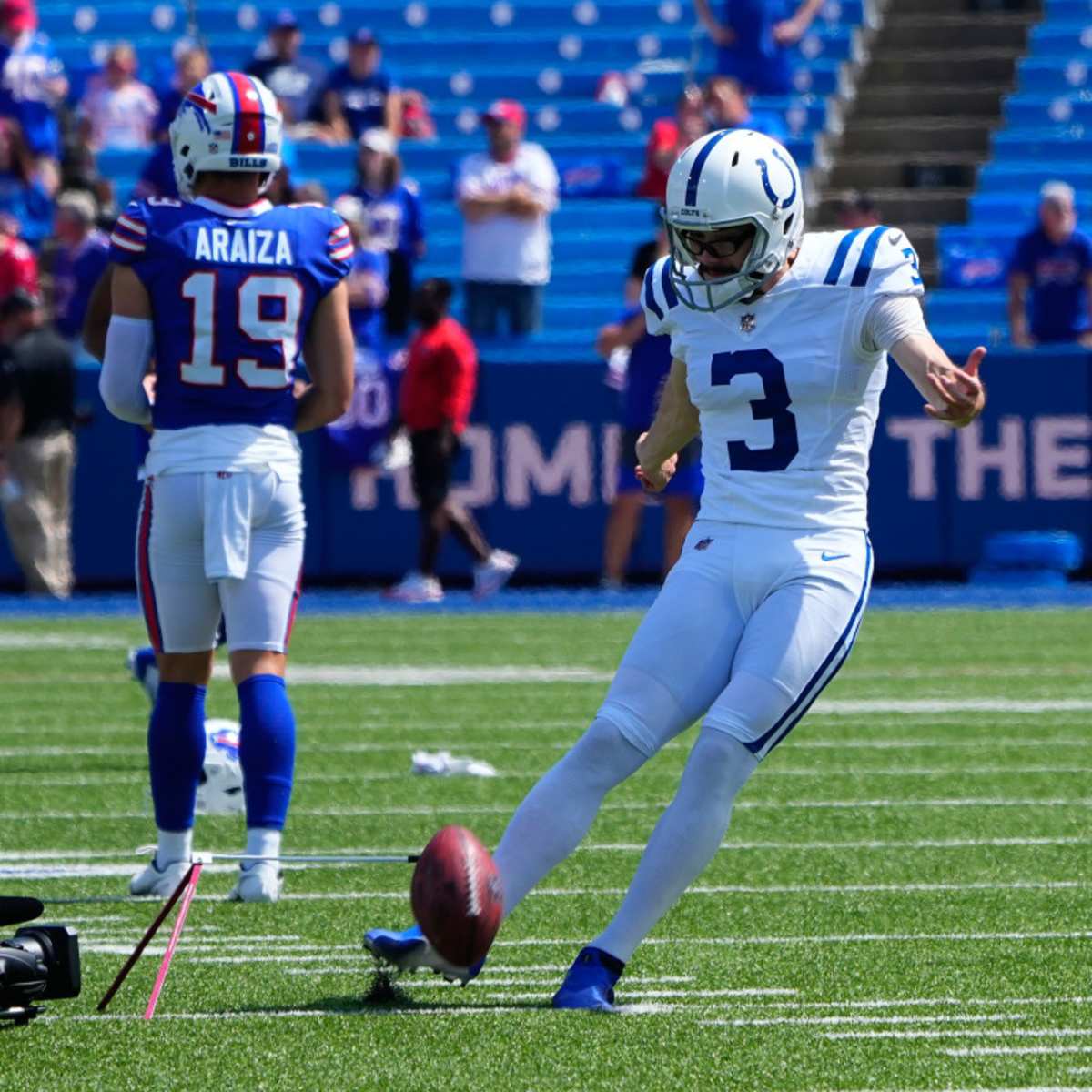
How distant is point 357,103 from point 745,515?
1309 centimetres

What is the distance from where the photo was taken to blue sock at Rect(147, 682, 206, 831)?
5.59 metres

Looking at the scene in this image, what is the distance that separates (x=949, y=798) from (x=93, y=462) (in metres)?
7.94

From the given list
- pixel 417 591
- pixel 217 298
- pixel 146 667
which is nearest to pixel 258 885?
pixel 217 298

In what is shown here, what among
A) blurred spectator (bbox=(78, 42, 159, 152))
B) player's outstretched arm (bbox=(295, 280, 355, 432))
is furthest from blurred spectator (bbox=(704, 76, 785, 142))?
player's outstretched arm (bbox=(295, 280, 355, 432))

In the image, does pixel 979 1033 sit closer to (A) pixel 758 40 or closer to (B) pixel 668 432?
(B) pixel 668 432

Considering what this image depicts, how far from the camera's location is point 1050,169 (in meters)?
17.4

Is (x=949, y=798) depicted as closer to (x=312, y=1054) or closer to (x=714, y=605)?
(x=714, y=605)

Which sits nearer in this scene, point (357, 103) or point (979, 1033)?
point (979, 1033)

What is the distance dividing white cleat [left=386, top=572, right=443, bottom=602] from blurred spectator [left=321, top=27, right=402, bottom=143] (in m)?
4.55

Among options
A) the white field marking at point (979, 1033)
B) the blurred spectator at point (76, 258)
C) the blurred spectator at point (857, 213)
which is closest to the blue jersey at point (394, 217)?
the blurred spectator at point (76, 258)

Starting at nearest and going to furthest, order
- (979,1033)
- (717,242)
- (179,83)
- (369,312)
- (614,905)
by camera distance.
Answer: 1. (979,1033)
2. (717,242)
3. (614,905)
4. (369,312)
5. (179,83)

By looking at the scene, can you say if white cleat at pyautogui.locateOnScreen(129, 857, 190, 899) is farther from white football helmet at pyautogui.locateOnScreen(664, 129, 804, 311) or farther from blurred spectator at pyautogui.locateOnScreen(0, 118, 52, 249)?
blurred spectator at pyautogui.locateOnScreen(0, 118, 52, 249)

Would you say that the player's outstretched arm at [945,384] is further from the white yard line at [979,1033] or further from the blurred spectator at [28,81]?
the blurred spectator at [28,81]

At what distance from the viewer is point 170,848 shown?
5.61 meters
